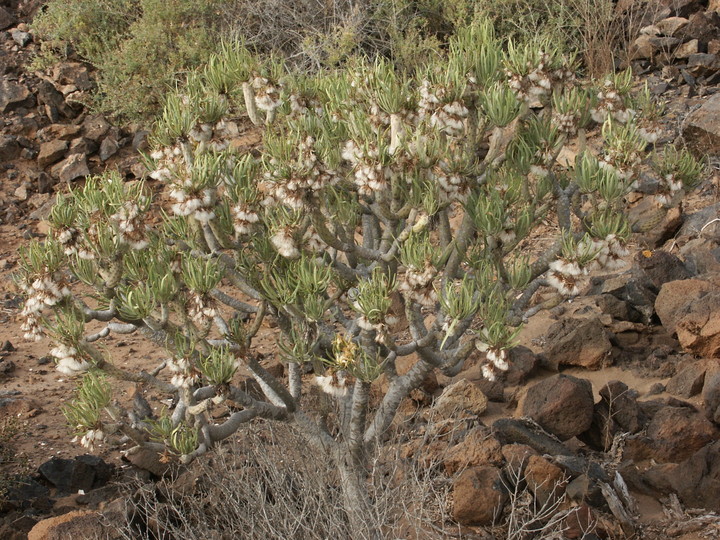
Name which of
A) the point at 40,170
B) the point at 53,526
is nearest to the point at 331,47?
the point at 40,170

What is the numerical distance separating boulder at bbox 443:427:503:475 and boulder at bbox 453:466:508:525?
193 millimetres

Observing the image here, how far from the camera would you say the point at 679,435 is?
184 inches

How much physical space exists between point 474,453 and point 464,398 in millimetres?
845

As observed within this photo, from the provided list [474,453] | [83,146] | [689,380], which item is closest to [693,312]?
[689,380]

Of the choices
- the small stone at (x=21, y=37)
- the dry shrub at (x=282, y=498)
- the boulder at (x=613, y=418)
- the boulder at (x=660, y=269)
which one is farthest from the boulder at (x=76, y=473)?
the small stone at (x=21, y=37)

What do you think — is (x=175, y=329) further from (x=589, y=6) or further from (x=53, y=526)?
(x=589, y=6)

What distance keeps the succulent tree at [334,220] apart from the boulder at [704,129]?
4.74 m

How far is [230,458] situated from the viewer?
179 inches

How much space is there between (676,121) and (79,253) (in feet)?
23.4

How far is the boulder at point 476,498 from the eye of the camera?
4.05 metres

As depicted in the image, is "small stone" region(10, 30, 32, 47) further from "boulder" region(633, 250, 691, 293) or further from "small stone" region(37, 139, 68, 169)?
"boulder" region(633, 250, 691, 293)

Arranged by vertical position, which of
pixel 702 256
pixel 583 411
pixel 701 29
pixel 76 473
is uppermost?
pixel 76 473

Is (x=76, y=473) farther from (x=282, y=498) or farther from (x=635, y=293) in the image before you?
(x=635, y=293)

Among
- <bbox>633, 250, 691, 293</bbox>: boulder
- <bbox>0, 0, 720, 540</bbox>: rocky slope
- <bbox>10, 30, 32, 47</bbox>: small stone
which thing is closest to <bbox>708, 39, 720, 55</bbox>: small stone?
<bbox>0, 0, 720, 540</bbox>: rocky slope
